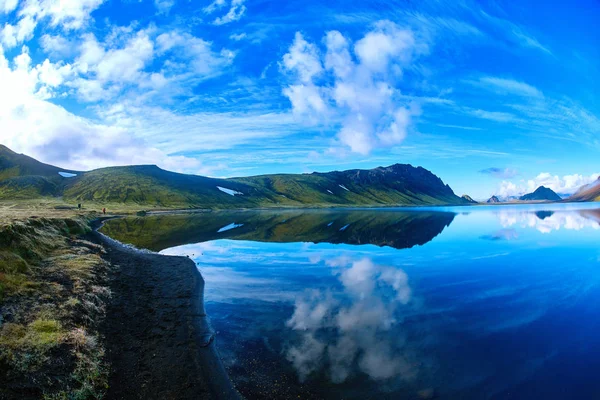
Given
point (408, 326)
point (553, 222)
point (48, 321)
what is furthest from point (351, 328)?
point (553, 222)

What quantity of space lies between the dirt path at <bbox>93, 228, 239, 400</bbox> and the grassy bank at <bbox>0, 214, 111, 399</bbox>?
77 cm

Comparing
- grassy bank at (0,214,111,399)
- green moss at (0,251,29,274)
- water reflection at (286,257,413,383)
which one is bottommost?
water reflection at (286,257,413,383)

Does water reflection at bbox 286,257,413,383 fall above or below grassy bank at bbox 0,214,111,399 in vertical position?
below

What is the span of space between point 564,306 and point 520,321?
5.60 meters

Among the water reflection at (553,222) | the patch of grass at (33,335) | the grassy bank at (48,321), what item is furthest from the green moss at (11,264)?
the water reflection at (553,222)

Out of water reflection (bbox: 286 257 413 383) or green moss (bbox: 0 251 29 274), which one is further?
green moss (bbox: 0 251 29 274)

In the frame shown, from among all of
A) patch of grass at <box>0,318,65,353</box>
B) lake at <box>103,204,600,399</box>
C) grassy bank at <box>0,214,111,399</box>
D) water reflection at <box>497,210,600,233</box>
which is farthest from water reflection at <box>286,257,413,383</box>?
water reflection at <box>497,210,600,233</box>

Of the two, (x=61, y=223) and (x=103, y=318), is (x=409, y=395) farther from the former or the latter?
(x=61, y=223)

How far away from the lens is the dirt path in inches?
445

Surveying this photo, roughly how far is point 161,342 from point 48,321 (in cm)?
496

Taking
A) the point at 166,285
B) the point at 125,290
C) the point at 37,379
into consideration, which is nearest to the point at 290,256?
the point at 166,285

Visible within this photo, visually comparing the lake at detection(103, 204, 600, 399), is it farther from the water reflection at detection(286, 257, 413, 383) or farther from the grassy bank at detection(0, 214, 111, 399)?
the grassy bank at detection(0, 214, 111, 399)

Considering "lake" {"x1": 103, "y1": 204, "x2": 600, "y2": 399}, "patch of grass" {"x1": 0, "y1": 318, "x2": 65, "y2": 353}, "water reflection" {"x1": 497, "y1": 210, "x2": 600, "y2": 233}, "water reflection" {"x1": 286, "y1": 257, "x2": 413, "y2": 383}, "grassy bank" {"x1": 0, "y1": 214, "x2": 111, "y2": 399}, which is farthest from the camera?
"water reflection" {"x1": 497, "y1": 210, "x2": 600, "y2": 233}

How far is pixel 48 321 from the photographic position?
44.9 feet
